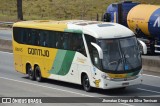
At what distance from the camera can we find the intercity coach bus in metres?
20.2

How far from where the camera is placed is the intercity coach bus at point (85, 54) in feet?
66.4

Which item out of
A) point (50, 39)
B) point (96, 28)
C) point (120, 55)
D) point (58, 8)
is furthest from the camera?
point (58, 8)

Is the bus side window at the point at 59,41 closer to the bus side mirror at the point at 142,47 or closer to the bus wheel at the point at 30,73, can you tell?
the bus wheel at the point at 30,73

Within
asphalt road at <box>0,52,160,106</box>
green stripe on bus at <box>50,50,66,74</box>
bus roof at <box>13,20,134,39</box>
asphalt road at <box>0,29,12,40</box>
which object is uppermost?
bus roof at <box>13,20,134,39</box>

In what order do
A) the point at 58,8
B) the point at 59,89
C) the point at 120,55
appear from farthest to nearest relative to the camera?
the point at 58,8, the point at 59,89, the point at 120,55

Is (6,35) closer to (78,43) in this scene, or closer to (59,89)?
(59,89)

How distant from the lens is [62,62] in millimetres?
22703

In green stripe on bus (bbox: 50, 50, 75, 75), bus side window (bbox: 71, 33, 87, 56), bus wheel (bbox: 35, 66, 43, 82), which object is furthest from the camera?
bus wheel (bbox: 35, 66, 43, 82)

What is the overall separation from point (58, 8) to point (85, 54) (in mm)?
61957

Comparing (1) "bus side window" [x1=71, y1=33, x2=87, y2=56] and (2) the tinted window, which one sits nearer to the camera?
(1) "bus side window" [x1=71, y1=33, x2=87, y2=56]

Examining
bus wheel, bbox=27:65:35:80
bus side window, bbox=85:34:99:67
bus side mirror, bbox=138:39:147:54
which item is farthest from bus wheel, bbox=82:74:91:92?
bus wheel, bbox=27:65:35:80

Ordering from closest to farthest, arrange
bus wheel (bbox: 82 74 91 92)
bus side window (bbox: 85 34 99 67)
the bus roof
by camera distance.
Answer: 1. bus side window (bbox: 85 34 99 67)
2. the bus roof
3. bus wheel (bbox: 82 74 91 92)

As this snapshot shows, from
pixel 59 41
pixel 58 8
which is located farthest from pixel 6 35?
pixel 58 8

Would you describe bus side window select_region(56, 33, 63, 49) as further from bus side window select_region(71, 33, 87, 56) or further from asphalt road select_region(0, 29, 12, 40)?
asphalt road select_region(0, 29, 12, 40)
